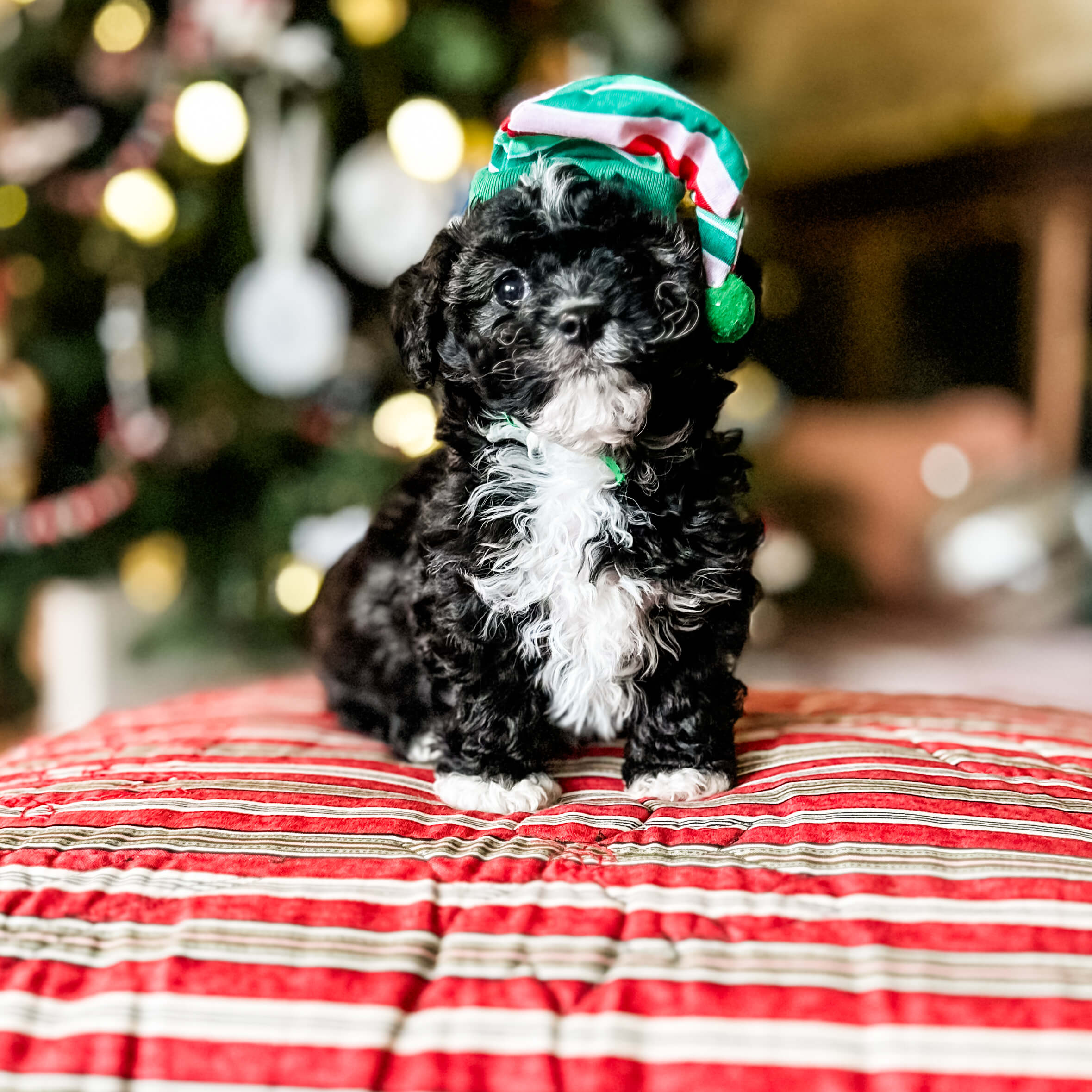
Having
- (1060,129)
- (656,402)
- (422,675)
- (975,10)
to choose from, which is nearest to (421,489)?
(422,675)

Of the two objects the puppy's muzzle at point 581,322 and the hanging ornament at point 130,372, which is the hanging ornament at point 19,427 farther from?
the puppy's muzzle at point 581,322

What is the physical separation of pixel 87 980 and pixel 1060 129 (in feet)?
13.9

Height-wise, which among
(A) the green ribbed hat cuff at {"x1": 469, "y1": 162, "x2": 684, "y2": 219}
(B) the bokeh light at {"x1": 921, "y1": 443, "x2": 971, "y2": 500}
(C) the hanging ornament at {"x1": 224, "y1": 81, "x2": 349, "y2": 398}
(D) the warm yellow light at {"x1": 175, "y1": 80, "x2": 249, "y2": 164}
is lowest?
(B) the bokeh light at {"x1": 921, "y1": 443, "x2": 971, "y2": 500}

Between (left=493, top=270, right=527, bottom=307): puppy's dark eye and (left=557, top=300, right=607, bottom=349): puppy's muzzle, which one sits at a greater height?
(left=493, top=270, right=527, bottom=307): puppy's dark eye

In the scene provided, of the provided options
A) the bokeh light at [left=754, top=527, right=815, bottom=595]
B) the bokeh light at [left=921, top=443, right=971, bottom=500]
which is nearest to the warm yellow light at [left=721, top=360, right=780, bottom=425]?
the bokeh light at [left=754, top=527, right=815, bottom=595]

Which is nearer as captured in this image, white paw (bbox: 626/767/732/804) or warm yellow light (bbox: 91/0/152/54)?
white paw (bbox: 626/767/732/804)

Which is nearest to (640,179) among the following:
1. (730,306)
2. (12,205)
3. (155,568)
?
(730,306)

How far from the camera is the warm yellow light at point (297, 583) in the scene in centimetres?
279

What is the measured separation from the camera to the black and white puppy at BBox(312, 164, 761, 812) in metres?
1.04

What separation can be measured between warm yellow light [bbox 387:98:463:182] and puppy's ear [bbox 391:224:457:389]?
144 centimetres

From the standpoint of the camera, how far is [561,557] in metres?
1.15

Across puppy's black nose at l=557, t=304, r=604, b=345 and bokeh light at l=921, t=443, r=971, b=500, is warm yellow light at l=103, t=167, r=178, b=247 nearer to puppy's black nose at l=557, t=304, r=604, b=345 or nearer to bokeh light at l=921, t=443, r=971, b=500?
puppy's black nose at l=557, t=304, r=604, b=345

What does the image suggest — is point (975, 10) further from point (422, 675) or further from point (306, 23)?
point (422, 675)

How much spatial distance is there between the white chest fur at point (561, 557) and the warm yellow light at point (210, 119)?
5.93 ft
